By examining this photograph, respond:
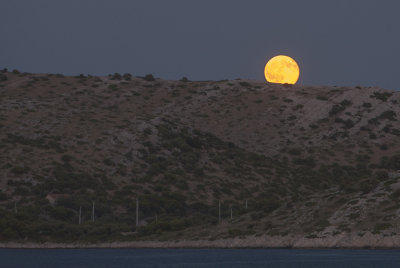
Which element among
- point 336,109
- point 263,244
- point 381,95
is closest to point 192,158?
point 263,244

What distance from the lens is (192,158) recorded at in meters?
102

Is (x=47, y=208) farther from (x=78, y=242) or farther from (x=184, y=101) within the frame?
(x=184, y=101)

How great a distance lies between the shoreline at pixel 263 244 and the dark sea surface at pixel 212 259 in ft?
2.06

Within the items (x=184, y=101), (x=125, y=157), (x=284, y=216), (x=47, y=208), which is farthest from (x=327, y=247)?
(x=184, y=101)

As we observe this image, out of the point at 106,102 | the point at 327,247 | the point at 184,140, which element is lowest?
the point at 327,247

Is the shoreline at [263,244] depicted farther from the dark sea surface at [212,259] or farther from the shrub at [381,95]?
the shrub at [381,95]

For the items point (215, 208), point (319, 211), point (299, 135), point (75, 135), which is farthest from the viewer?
point (299, 135)

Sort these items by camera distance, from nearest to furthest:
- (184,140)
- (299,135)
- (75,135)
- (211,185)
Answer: (211,185)
(75,135)
(184,140)
(299,135)

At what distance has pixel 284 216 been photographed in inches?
2776

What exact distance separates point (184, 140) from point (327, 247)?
1979 inches

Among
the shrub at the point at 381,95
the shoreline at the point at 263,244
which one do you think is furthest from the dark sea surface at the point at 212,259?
the shrub at the point at 381,95

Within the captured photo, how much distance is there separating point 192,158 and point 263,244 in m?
38.1

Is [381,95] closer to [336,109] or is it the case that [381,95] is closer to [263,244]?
[336,109]

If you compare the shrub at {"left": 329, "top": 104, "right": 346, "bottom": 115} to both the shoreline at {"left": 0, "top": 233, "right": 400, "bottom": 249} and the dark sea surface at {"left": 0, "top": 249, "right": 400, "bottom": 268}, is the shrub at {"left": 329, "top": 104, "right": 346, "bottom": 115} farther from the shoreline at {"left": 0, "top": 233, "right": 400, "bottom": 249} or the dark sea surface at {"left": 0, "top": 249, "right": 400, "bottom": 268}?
the dark sea surface at {"left": 0, "top": 249, "right": 400, "bottom": 268}
